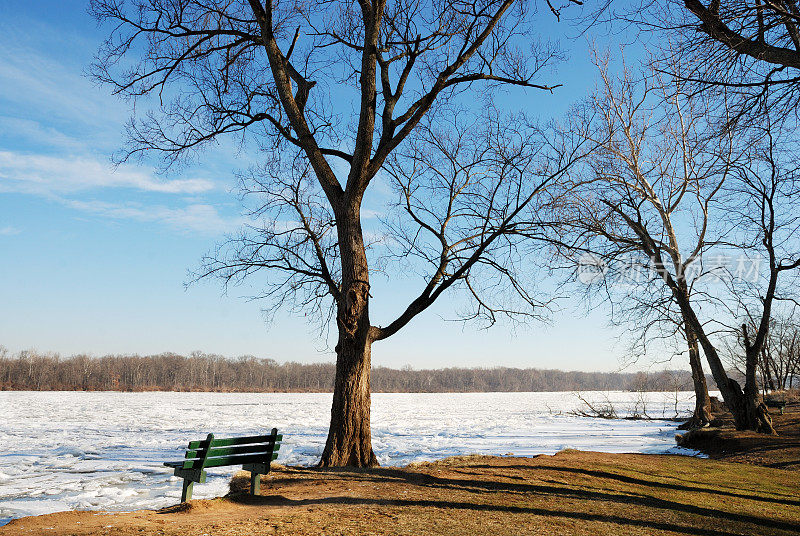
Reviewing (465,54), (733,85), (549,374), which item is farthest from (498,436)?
(549,374)

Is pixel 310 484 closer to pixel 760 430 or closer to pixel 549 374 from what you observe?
pixel 760 430

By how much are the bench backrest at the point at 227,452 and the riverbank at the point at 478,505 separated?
18.0 inches

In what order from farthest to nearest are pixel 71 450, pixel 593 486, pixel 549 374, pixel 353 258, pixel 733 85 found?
pixel 549 374, pixel 71 450, pixel 353 258, pixel 593 486, pixel 733 85

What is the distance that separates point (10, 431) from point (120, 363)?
91563mm

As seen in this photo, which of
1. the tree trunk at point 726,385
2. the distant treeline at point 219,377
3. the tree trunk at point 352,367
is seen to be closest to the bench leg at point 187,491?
the tree trunk at point 352,367

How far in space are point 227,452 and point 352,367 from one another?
305 centimetres

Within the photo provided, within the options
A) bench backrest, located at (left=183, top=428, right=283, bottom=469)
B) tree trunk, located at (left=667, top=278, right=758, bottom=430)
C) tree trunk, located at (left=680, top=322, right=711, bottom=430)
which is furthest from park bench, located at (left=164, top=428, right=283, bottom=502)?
tree trunk, located at (left=680, top=322, right=711, bottom=430)

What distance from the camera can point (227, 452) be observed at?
277 inches

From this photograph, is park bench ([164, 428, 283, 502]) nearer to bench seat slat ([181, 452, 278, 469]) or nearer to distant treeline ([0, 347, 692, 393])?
bench seat slat ([181, 452, 278, 469])

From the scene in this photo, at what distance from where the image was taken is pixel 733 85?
5586 millimetres

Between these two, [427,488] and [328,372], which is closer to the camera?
[427,488]

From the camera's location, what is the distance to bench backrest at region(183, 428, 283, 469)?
660 cm

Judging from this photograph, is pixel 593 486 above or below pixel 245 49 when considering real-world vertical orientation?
below

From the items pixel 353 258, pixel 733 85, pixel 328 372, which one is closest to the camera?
pixel 733 85
